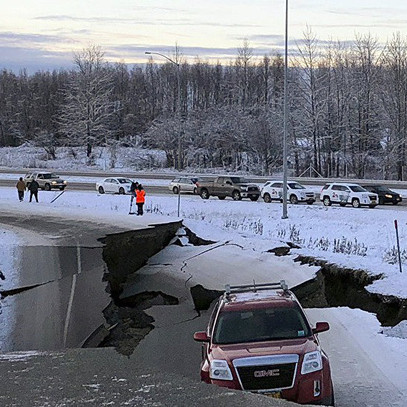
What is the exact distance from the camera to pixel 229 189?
142 feet

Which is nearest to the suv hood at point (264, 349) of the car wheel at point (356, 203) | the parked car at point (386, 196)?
the car wheel at point (356, 203)

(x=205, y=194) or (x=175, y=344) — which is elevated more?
(x=205, y=194)

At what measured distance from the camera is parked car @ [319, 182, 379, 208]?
1522 inches

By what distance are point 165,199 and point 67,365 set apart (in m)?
32.4

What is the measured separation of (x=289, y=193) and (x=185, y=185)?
8.56 meters

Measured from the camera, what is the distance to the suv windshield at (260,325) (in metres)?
9.27

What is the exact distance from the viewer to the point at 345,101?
72.1 m

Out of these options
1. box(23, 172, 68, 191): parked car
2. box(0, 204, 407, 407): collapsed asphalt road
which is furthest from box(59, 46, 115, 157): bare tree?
box(0, 204, 407, 407): collapsed asphalt road

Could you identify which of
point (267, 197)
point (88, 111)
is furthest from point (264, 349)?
point (88, 111)

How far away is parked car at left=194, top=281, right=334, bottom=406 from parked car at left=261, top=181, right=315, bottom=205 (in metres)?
31.2

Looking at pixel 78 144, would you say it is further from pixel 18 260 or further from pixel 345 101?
pixel 18 260

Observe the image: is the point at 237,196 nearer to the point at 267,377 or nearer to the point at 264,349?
the point at 264,349

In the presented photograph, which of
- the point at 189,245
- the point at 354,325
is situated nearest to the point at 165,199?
the point at 189,245

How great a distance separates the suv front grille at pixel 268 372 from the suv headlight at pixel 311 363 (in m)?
0.11
